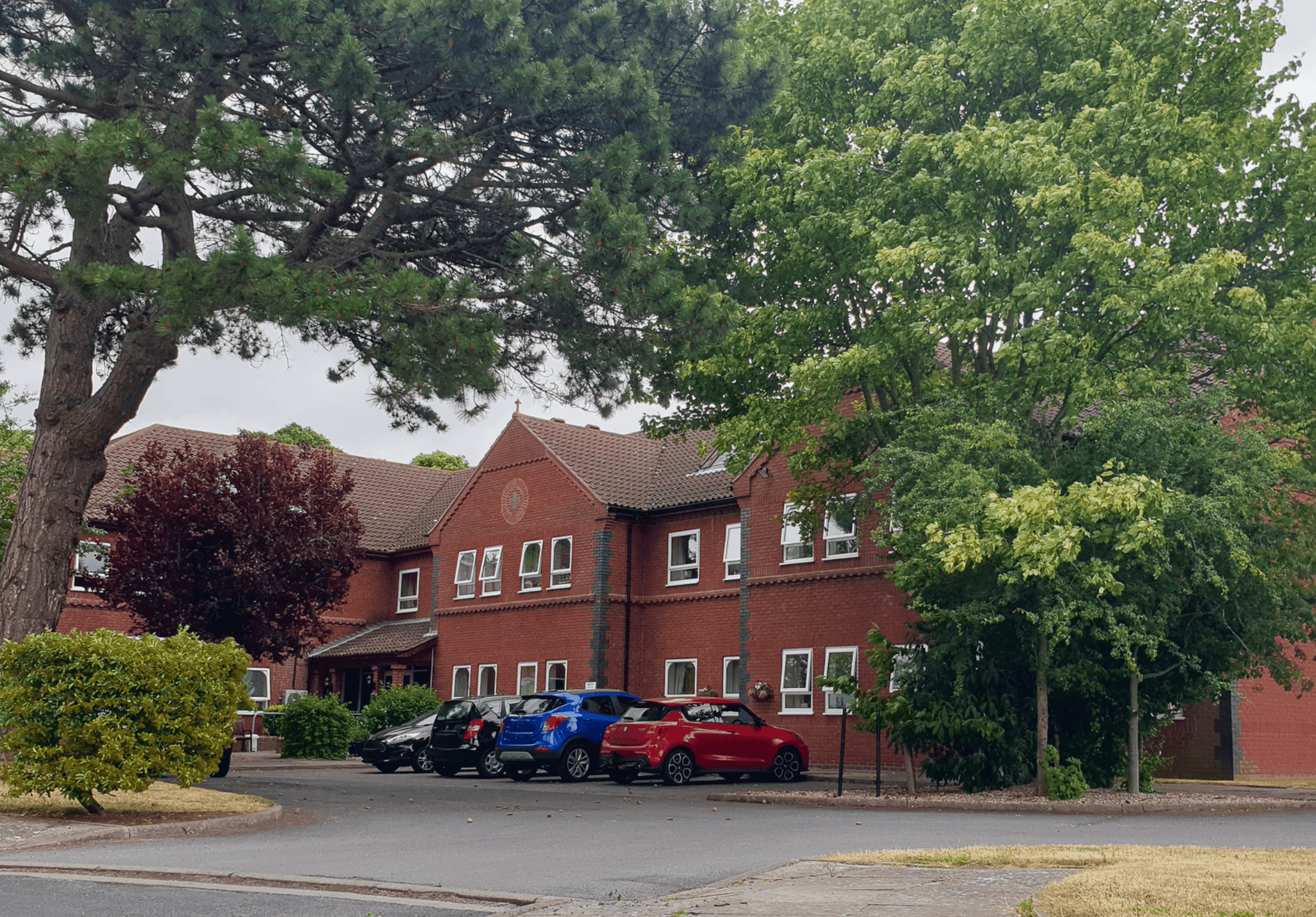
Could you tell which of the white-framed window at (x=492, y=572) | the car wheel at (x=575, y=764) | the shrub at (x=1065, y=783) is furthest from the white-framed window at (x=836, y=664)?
the white-framed window at (x=492, y=572)

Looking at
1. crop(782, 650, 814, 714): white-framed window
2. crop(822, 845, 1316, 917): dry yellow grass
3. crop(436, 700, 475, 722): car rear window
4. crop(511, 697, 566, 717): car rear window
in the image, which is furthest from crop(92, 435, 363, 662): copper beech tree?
crop(822, 845, 1316, 917): dry yellow grass

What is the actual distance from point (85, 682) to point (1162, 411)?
47.2 ft

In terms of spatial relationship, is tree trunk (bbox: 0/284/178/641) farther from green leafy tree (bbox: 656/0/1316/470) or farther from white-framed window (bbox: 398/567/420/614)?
white-framed window (bbox: 398/567/420/614)

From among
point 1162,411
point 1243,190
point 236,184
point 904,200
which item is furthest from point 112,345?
point 1243,190

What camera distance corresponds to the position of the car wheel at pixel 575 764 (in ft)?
80.3

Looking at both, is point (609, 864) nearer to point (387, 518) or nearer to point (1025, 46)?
point (1025, 46)

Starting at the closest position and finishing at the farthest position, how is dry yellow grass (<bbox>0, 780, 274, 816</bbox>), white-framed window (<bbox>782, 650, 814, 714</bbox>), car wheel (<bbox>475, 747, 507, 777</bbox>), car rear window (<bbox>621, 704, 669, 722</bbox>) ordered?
dry yellow grass (<bbox>0, 780, 274, 816</bbox>) → car rear window (<bbox>621, 704, 669, 722</bbox>) → car wheel (<bbox>475, 747, 507, 777</bbox>) → white-framed window (<bbox>782, 650, 814, 714</bbox>)

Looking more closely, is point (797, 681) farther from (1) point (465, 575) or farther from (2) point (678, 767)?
(1) point (465, 575)

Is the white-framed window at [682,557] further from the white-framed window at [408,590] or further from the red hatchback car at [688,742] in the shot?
the white-framed window at [408,590]

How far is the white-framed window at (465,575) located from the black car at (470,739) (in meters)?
12.3

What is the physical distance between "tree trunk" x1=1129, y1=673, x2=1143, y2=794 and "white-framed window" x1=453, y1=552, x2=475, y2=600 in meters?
23.0

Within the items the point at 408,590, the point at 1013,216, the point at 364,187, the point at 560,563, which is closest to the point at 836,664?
the point at 560,563

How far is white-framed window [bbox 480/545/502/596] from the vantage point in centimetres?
3812

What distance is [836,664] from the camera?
Answer: 1132 inches
